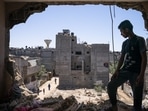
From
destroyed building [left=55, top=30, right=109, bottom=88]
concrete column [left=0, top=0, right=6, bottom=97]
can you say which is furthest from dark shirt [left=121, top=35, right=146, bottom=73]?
destroyed building [left=55, top=30, right=109, bottom=88]

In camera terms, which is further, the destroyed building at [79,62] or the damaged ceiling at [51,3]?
the destroyed building at [79,62]

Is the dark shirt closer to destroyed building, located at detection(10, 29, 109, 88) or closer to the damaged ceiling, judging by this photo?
the damaged ceiling

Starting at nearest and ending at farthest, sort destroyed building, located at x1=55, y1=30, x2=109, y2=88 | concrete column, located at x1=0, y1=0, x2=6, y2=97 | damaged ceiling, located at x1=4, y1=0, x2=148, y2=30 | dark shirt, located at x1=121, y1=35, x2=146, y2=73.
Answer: dark shirt, located at x1=121, y1=35, x2=146, y2=73, concrete column, located at x1=0, y1=0, x2=6, y2=97, damaged ceiling, located at x1=4, y1=0, x2=148, y2=30, destroyed building, located at x1=55, y1=30, x2=109, y2=88

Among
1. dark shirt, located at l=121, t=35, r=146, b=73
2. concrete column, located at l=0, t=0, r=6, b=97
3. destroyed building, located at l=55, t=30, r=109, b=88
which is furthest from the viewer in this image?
destroyed building, located at l=55, t=30, r=109, b=88

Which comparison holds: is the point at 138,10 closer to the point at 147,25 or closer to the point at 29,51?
the point at 147,25

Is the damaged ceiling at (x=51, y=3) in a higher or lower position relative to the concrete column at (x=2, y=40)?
higher

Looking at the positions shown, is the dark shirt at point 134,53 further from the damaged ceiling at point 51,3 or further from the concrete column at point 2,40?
the concrete column at point 2,40

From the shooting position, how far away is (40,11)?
290 inches

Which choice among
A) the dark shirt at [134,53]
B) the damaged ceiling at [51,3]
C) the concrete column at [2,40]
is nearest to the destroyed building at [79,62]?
the damaged ceiling at [51,3]

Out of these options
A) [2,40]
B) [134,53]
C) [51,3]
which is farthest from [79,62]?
[134,53]

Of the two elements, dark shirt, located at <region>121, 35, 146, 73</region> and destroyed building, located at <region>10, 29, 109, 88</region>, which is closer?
dark shirt, located at <region>121, 35, 146, 73</region>

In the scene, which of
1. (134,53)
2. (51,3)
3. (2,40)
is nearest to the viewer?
(134,53)

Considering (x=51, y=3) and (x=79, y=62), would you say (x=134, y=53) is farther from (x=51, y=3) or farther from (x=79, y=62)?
(x=79, y=62)

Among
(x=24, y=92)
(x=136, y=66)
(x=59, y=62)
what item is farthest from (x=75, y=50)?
(x=136, y=66)
